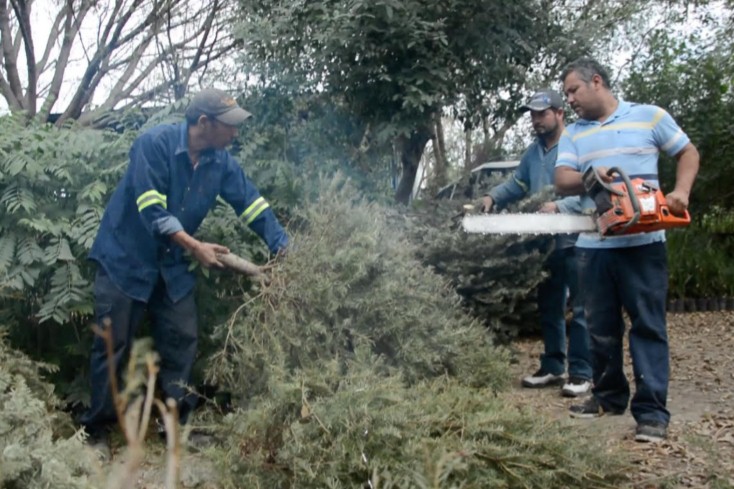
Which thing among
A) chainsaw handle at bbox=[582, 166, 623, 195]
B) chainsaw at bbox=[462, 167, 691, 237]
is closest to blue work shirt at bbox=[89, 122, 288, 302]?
chainsaw at bbox=[462, 167, 691, 237]

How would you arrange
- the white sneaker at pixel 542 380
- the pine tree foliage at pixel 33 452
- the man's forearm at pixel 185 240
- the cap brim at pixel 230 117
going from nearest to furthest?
the pine tree foliage at pixel 33 452, the man's forearm at pixel 185 240, the cap brim at pixel 230 117, the white sneaker at pixel 542 380

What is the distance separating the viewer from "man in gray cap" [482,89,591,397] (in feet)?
19.5

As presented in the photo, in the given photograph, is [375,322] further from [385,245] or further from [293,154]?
[293,154]

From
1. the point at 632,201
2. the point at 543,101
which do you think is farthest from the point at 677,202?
the point at 543,101

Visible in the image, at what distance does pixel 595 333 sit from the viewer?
4879 mm

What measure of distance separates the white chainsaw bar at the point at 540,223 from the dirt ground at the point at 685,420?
93 cm

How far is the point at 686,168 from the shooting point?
4.49m

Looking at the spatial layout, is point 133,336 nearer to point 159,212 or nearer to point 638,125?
point 159,212

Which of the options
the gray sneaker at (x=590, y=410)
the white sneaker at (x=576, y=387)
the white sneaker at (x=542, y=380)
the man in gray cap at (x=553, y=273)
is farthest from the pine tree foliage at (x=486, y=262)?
the gray sneaker at (x=590, y=410)

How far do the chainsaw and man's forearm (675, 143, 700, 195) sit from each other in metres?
0.14

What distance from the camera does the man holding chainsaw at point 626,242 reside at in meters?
4.49

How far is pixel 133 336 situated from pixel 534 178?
9.78 ft

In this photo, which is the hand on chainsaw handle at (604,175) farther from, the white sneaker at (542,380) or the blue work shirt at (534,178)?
the white sneaker at (542,380)

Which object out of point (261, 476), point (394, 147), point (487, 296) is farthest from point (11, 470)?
point (394, 147)
